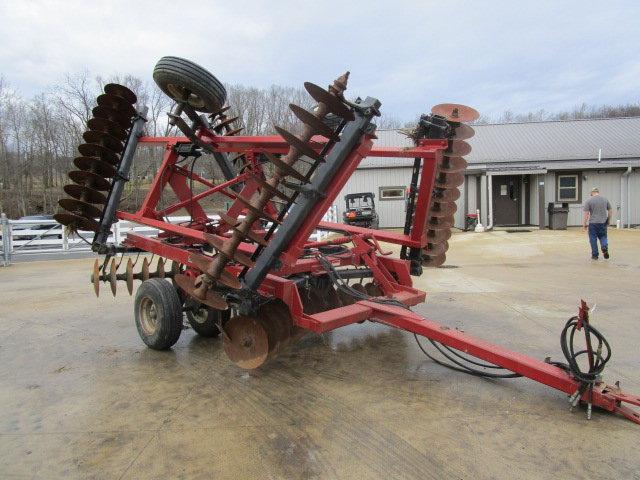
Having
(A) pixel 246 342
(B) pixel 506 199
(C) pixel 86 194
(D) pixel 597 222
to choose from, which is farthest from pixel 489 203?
(A) pixel 246 342

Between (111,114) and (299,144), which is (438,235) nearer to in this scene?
(299,144)

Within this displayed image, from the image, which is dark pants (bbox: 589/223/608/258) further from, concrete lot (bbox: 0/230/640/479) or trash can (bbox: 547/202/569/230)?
trash can (bbox: 547/202/569/230)

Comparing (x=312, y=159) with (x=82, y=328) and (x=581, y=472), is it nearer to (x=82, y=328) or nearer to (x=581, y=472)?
(x=581, y=472)

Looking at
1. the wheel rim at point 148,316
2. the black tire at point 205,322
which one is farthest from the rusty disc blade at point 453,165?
the wheel rim at point 148,316

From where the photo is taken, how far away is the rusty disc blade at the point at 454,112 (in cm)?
408

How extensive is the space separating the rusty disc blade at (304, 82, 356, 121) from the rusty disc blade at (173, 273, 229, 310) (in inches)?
64.5

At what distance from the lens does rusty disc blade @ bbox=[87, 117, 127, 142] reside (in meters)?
4.81

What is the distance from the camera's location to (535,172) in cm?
1917

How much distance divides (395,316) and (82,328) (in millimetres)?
3980

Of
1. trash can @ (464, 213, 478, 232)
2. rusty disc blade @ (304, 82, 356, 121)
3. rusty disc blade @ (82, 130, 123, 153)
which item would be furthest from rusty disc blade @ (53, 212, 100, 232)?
trash can @ (464, 213, 478, 232)

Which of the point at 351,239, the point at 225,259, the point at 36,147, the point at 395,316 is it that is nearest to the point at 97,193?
the point at 225,259

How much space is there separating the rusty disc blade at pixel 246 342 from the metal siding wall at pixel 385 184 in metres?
18.1

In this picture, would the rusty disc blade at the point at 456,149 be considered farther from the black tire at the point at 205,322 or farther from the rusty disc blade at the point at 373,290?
the black tire at the point at 205,322

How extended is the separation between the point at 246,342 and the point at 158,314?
118cm
